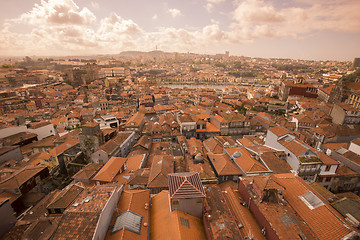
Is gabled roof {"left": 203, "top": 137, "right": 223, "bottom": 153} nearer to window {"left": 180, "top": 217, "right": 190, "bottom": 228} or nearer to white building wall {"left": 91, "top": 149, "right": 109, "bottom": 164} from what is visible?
window {"left": 180, "top": 217, "right": 190, "bottom": 228}

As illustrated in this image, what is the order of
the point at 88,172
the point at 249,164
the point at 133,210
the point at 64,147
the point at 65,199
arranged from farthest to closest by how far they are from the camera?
the point at 64,147, the point at 88,172, the point at 249,164, the point at 65,199, the point at 133,210

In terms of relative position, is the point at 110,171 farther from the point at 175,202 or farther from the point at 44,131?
the point at 44,131

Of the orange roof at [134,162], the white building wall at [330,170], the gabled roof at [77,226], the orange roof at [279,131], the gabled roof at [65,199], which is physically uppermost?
the orange roof at [279,131]

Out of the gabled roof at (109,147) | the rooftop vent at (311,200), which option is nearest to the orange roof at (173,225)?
the rooftop vent at (311,200)

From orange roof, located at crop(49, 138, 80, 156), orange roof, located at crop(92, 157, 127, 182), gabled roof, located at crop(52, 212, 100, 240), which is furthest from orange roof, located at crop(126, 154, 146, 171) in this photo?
gabled roof, located at crop(52, 212, 100, 240)

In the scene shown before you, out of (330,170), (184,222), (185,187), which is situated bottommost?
→ (330,170)

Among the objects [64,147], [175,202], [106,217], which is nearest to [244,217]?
[175,202]

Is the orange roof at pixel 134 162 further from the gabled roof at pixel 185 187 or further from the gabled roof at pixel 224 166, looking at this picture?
the gabled roof at pixel 185 187
